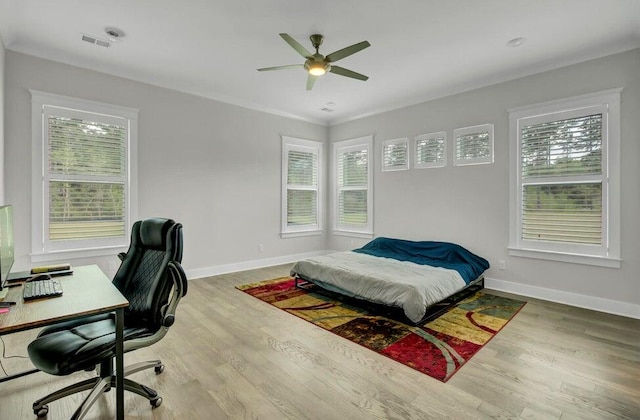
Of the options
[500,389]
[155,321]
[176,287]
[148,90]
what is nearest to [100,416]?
[155,321]

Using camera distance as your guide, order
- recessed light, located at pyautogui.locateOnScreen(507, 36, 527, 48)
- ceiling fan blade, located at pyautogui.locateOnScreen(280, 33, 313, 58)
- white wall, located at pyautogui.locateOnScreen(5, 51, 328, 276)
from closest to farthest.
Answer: ceiling fan blade, located at pyautogui.locateOnScreen(280, 33, 313, 58)
recessed light, located at pyautogui.locateOnScreen(507, 36, 527, 48)
white wall, located at pyautogui.locateOnScreen(5, 51, 328, 276)

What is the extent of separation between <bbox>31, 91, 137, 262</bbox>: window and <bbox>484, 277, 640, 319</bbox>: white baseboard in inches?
199

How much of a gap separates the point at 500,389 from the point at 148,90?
5066 millimetres

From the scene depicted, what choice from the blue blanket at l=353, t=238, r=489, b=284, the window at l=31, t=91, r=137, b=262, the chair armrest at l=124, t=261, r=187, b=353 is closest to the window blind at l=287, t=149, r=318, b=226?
the blue blanket at l=353, t=238, r=489, b=284

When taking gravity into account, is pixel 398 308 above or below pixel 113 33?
below

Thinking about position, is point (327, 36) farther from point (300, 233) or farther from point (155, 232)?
point (300, 233)

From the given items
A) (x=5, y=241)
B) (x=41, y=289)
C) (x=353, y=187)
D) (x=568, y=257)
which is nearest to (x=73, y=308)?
(x=41, y=289)

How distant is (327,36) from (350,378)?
3.11 meters

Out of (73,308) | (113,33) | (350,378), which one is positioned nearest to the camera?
(73,308)

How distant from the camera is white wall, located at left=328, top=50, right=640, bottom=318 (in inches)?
130

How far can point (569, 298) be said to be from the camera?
12.1 feet

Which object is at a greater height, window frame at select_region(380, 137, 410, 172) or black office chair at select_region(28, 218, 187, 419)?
window frame at select_region(380, 137, 410, 172)

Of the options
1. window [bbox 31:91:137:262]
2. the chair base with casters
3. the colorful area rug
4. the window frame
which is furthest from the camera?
the window frame

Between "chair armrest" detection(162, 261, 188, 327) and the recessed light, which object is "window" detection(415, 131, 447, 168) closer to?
the recessed light
